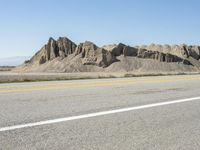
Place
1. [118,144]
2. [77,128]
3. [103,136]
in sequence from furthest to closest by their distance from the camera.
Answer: [77,128] < [103,136] < [118,144]

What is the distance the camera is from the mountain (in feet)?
333

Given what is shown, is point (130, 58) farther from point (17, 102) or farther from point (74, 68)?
point (17, 102)

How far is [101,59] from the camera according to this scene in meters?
102

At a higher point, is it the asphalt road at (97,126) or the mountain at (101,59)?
the mountain at (101,59)

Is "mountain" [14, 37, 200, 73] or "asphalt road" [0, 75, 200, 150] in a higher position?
"mountain" [14, 37, 200, 73]

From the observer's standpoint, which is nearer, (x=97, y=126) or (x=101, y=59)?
(x=97, y=126)

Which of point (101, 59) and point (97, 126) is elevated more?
point (101, 59)

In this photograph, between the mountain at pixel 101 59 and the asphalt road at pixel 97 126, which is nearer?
the asphalt road at pixel 97 126

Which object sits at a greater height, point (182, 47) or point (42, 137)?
point (182, 47)

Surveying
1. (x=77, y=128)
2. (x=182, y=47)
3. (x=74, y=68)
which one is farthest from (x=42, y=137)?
(x=182, y=47)

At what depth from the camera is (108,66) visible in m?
102

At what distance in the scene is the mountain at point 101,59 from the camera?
10156 centimetres

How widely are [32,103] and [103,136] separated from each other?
3.60 meters

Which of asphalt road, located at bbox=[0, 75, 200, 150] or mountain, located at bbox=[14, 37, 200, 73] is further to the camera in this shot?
mountain, located at bbox=[14, 37, 200, 73]
